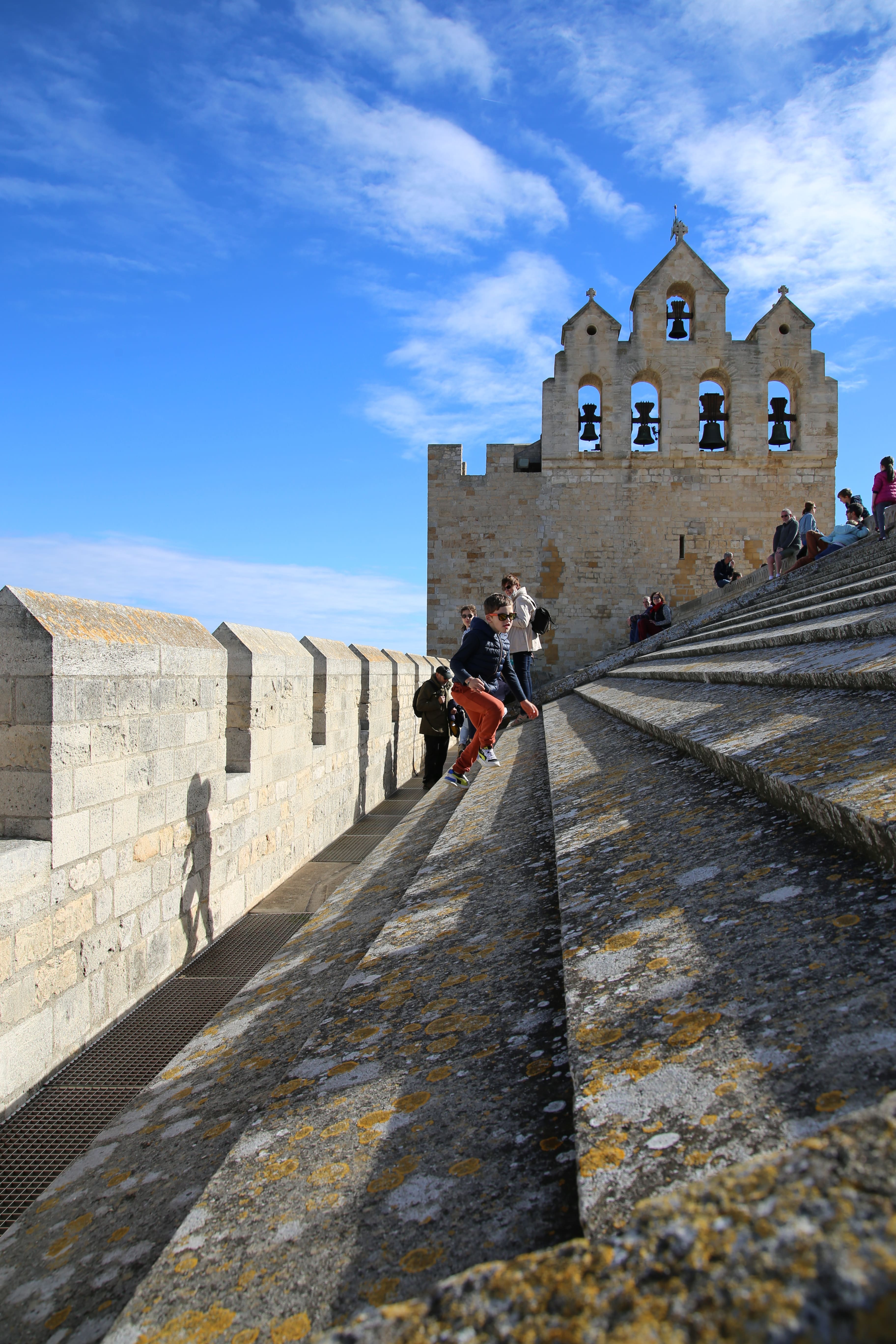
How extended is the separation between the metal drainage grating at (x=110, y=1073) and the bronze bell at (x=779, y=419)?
18.1 metres

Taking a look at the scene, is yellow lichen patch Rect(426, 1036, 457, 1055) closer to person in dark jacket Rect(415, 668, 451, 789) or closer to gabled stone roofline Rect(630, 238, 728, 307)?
person in dark jacket Rect(415, 668, 451, 789)

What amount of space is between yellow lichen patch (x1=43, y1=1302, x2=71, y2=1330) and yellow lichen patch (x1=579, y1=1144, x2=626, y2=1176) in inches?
35.5

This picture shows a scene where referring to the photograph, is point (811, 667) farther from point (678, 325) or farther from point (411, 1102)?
point (678, 325)

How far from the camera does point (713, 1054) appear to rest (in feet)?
3.54

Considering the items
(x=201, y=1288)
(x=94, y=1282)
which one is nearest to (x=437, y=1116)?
(x=201, y=1288)

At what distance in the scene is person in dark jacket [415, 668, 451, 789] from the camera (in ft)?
29.5

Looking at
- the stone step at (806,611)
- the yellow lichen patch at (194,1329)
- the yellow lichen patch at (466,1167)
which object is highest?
the stone step at (806,611)

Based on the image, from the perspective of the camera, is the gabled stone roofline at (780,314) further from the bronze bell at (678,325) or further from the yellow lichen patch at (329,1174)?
the yellow lichen patch at (329,1174)

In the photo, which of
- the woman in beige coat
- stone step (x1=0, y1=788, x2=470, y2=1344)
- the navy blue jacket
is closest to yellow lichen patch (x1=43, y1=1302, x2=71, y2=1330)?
stone step (x1=0, y1=788, x2=470, y2=1344)

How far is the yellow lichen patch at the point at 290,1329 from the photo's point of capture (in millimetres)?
897

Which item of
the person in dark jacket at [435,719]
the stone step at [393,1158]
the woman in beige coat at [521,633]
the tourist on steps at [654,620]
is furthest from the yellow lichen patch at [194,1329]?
the tourist on steps at [654,620]

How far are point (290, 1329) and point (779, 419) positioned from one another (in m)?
21.0

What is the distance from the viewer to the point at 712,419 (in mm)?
19438

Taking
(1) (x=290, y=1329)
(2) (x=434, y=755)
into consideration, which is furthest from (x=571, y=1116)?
(2) (x=434, y=755)
